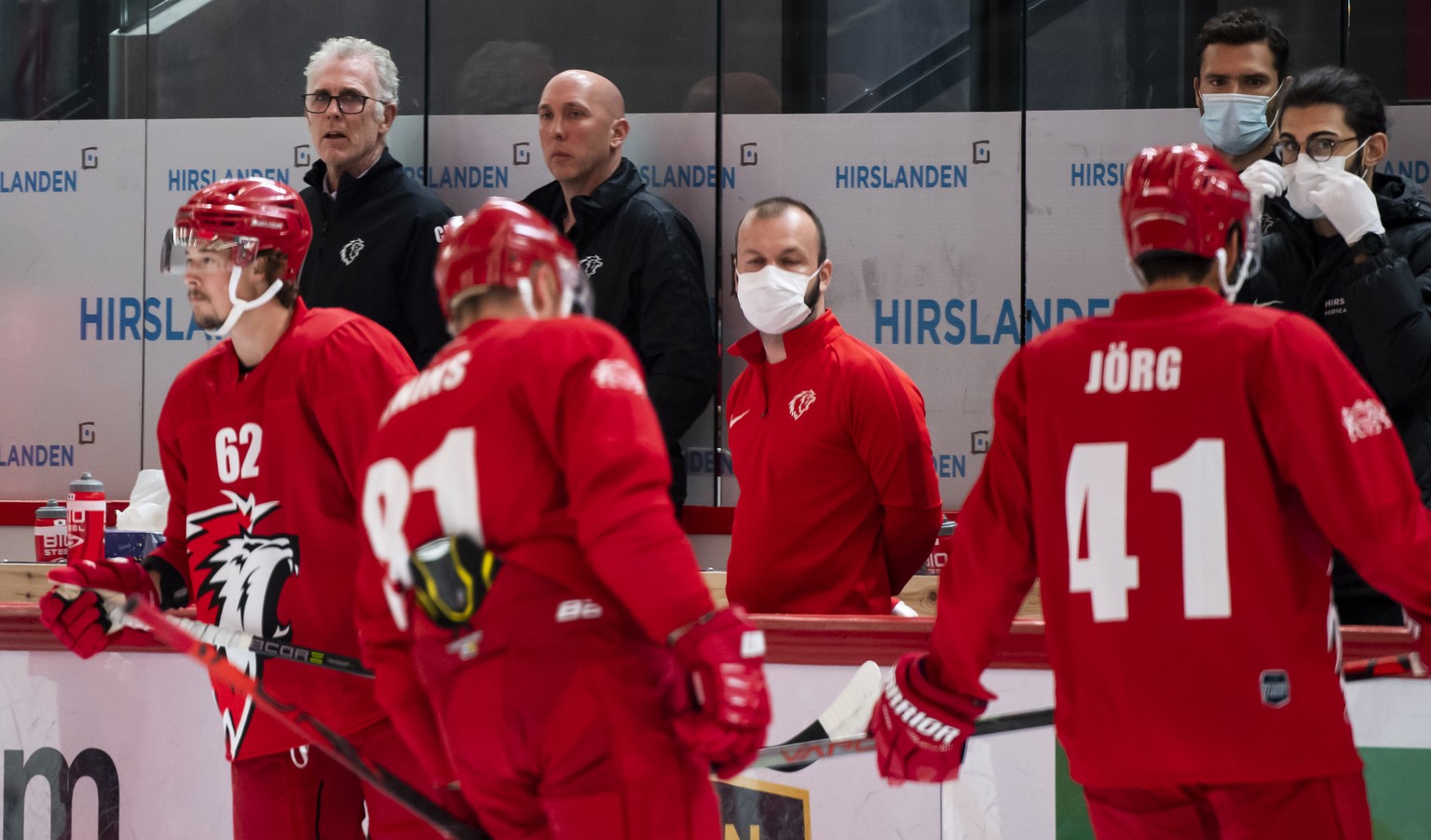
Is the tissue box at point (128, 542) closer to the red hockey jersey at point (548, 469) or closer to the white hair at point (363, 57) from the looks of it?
the white hair at point (363, 57)

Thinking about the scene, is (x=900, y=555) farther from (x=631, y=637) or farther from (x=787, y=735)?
(x=631, y=637)

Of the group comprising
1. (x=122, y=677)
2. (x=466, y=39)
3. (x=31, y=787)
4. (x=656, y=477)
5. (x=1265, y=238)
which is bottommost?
(x=31, y=787)

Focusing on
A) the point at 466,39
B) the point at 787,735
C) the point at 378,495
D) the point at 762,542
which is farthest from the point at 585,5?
the point at 378,495

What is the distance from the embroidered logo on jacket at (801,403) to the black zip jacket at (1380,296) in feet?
3.17

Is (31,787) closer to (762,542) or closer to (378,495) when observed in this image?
(762,542)

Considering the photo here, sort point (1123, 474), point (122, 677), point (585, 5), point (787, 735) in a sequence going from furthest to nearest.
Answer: point (585, 5)
point (122, 677)
point (787, 735)
point (1123, 474)

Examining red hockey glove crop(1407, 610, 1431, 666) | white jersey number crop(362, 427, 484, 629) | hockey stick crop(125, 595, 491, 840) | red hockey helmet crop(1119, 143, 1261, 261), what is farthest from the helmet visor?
red hockey glove crop(1407, 610, 1431, 666)

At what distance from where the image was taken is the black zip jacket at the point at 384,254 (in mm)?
4637

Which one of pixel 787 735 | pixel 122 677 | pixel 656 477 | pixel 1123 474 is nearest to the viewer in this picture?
pixel 656 477

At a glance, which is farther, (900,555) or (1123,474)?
(900,555)

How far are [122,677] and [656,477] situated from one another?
2160 mm

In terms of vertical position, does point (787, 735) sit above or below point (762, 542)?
below

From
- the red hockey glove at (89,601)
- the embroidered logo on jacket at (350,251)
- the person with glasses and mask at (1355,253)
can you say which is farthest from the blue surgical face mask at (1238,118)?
the red hockey glove at (89,601)

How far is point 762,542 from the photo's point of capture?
348 cm
